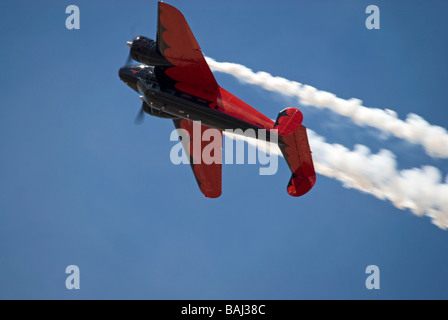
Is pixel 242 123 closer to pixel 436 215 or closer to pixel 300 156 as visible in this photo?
pixel 300 156

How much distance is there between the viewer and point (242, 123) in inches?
971

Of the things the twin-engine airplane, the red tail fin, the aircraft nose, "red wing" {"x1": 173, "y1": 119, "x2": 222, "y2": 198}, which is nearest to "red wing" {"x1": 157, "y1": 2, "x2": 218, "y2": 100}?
the twin-engine airplane

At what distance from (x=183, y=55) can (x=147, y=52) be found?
1.74 metres

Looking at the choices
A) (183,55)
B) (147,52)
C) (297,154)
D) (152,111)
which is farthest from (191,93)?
(297,154)

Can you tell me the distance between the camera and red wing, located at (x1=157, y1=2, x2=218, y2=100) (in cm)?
2461

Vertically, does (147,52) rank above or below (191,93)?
above

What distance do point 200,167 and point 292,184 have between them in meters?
6.00

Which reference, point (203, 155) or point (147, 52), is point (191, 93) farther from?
point (203, 155)

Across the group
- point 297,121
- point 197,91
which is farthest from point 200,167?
point 297,121

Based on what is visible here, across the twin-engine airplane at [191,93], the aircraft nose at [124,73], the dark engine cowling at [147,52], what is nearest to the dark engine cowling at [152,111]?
the twin-engine airplane at [191,93]

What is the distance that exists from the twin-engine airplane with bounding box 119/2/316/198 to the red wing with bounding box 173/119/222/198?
11.5ft

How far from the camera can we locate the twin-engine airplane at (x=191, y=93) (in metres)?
24.6

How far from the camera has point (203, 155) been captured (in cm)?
2986

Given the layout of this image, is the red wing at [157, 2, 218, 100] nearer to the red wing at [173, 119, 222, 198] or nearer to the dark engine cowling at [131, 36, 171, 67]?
the dark engine cowling at [131, 36, 171, 67]
